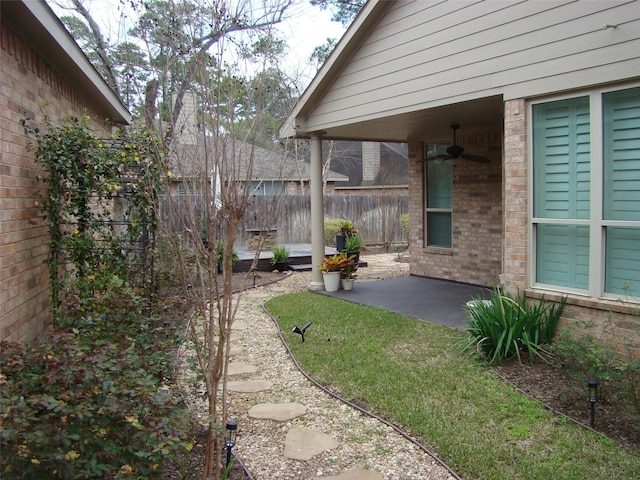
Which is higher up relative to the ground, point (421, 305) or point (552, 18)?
point (552, 18)

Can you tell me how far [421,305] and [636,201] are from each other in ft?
12.3

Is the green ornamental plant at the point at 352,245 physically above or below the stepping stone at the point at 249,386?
above

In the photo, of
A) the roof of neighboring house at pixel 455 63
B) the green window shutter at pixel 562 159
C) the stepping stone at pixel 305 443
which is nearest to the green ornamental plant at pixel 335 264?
the roof of neighboring house at pixel 455 63

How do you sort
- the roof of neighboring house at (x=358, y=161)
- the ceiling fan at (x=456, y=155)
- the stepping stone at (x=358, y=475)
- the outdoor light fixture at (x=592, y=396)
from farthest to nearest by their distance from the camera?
the roof of neighboring house at (x=358, y=161) → the ceiling fan at (x=456, y=155) → the outdoor light fixture at (x=592, y=396) → the stepping stone at (x=358, y=475)

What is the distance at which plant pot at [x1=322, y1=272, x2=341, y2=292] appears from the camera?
376 inches

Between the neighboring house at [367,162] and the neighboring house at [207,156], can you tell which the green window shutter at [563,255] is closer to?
the neighboring house at [207,156]

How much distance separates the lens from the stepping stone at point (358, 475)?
3.39m

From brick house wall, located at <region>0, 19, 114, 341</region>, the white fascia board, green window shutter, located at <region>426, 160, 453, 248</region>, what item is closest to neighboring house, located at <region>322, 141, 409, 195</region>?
green window shutter, located at <region>426, 160, 453, 248</region>

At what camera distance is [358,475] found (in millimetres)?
3422

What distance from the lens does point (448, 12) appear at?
266 inches

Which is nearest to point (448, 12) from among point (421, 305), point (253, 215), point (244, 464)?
point (421, 305)

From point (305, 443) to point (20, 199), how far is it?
2892 millimetres

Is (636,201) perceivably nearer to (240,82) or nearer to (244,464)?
(240,82)

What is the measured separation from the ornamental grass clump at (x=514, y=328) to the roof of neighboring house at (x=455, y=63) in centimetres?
223
